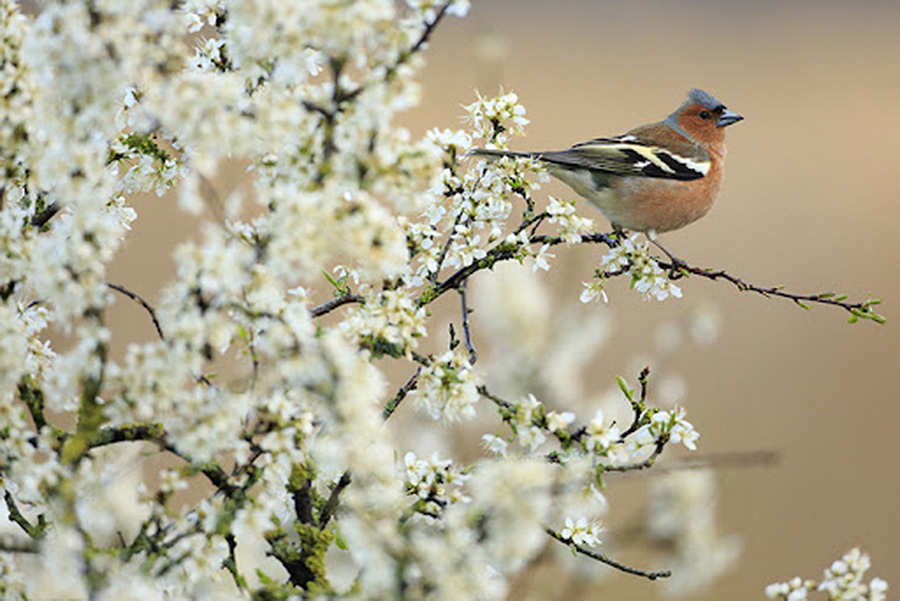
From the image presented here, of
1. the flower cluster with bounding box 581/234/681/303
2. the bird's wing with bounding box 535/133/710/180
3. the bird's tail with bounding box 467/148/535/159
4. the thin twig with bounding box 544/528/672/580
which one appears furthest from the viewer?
the bird's wing with bounding box 535/133/710/180

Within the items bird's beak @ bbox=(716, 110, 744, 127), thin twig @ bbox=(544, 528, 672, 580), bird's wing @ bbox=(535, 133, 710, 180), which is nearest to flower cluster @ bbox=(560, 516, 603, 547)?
thin twig @ bbox=(544, 528, 672, 580)

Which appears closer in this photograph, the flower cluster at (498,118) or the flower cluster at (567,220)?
the flower cluster at (567,220)

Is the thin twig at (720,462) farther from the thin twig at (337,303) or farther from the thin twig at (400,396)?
the thin twig at (337,303)

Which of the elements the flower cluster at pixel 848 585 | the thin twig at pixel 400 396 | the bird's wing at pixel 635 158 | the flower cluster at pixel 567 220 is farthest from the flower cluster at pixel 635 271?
the bird's wing at pixel 635 158

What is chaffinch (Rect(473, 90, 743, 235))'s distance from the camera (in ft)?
9.93

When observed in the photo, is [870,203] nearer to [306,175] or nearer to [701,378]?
[701,378]

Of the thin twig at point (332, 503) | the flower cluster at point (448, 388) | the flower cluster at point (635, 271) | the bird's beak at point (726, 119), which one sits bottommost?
the thin twig at point (332, 503)

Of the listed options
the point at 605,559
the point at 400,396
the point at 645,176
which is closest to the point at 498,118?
the point at 400,396

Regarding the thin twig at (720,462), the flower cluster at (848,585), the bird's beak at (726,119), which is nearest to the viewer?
the thin twig at (720,462)

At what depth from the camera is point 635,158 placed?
3.13m

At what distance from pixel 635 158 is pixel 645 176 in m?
0.10

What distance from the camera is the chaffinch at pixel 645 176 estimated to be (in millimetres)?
3025

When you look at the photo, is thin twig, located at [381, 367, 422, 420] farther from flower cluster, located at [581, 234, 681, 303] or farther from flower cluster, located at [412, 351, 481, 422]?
flower cluster, located at [581, 234, 681, 303]

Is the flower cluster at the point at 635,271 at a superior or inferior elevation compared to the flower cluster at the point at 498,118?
inferior
